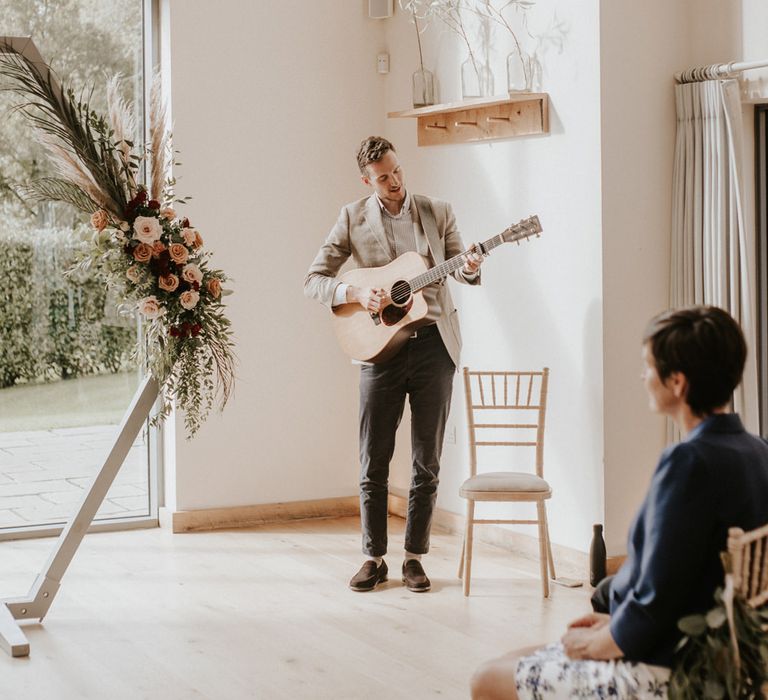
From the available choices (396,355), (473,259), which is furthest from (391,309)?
(473,259)

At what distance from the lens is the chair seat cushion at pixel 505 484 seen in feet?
13.3

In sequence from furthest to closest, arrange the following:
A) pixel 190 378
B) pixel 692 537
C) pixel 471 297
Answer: pixel 471 297 → pixel 190 378 → pixel 692 537

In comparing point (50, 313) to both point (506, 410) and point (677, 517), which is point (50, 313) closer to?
point (506, 410)

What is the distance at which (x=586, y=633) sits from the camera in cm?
190

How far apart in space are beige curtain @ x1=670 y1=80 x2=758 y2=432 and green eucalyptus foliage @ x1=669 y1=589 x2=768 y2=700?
244 centimetres

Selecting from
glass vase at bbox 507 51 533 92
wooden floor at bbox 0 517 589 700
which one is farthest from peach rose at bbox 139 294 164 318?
glass vase at bbox 507 51 533 92

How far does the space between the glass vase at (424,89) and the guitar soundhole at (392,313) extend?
4.43 ft

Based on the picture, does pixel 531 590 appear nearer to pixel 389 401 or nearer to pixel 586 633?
pixel 389 401

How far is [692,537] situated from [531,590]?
2573 mm

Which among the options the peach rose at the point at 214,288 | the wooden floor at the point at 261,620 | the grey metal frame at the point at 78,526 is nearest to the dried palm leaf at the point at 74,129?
the peach rose at the point at 214,288

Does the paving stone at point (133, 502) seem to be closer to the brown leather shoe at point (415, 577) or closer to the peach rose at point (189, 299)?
the brown leather shoe at point (415, 577)

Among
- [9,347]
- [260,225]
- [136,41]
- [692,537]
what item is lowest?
[692,537]

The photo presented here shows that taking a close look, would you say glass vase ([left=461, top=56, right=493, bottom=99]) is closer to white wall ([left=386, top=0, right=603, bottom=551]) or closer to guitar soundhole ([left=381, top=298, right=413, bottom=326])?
white wall ([left=386, top=0, right=603, bottom=551])

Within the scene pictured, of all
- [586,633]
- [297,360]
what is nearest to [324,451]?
[297,360]
